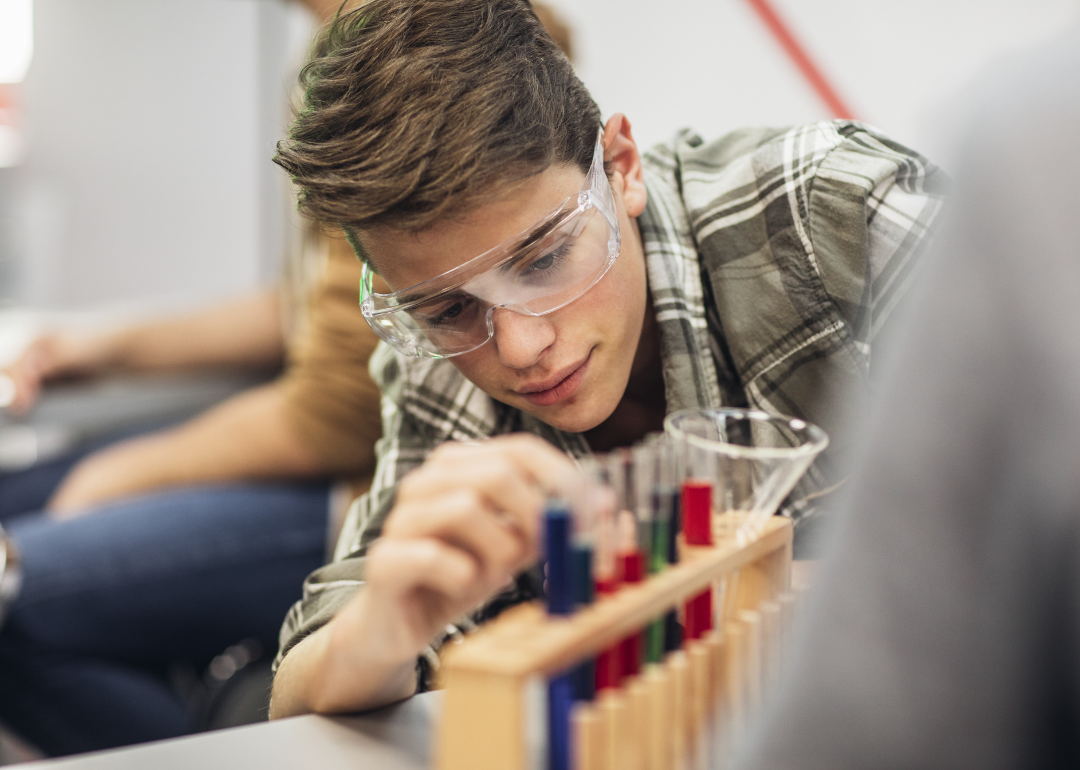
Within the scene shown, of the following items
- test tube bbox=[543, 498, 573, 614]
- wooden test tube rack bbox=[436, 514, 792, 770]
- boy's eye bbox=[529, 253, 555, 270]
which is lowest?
wooden test tube rack bbox=[436, 514, 792, 770]

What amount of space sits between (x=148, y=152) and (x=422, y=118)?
8.41 ft

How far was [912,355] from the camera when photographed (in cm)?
37

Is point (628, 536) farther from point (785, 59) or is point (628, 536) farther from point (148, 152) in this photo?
point (148, 152)

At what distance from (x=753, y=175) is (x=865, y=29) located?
1.17 meters

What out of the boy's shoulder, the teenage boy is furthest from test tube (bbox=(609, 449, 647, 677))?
the boy's shoulder

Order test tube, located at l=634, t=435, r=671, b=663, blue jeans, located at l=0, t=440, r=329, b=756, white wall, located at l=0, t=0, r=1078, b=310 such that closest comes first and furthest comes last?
test tube, located at l=634, t=435, r=671, b=663 → blue jeans, located at l=0, t=440, r=329, b=756 → white wall, located at l=0, t=0, r=1078, b=310

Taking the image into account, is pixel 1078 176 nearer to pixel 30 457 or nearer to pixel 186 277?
pixel 30 457

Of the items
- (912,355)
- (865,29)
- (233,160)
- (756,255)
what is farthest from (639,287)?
(233,160)

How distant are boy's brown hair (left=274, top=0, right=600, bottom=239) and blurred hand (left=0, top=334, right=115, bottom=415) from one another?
145cm

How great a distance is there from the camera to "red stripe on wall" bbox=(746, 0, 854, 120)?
6.83 feet

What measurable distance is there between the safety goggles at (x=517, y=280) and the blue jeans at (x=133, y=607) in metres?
0.85

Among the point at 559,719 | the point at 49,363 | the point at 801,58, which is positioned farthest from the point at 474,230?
the point at 49,363

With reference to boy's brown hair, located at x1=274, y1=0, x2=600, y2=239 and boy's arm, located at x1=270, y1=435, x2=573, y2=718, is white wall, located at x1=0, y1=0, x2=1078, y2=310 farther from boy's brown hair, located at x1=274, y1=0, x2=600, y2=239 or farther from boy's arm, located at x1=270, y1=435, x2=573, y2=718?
boy's arm, located at x1=270, y1=435, x2=573, y2=718

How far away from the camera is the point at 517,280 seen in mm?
859
